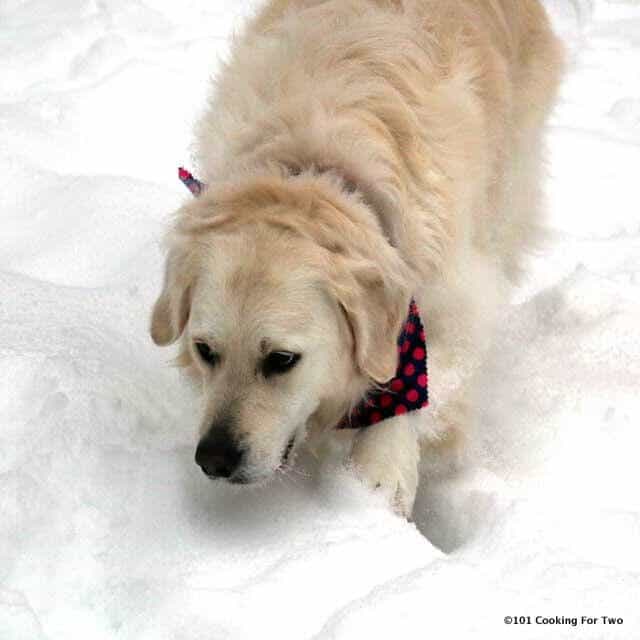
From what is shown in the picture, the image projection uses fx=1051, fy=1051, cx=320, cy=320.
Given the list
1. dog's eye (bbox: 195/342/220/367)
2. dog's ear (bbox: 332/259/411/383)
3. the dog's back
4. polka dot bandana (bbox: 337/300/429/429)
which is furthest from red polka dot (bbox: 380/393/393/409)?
dog's eye (bbox: 195/342/220/367)

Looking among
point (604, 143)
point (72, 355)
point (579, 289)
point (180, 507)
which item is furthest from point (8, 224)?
point (604, 143)

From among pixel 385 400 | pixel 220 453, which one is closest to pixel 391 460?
pixel 385 400

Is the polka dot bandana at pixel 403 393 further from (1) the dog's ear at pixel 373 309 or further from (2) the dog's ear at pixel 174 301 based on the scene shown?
(2) the dog's ear at pixel 174 301

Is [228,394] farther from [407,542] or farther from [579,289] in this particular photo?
[579,289]

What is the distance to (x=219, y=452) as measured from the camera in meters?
2.54

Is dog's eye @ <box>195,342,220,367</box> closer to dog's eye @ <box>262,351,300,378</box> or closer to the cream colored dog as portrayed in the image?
the cream colored dog

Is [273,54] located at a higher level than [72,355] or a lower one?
higher

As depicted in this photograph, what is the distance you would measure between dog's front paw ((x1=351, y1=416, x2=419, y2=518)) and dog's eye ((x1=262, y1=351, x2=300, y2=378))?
48 cm

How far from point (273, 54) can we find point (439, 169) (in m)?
0.64

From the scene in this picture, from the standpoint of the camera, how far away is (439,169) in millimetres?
2998

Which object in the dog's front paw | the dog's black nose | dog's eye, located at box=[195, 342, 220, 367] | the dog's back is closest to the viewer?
the dog's black nose

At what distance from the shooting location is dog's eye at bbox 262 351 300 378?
8.57ft

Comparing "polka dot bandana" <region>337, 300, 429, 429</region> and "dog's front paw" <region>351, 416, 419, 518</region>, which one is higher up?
"polka dot bandana" <region>337, 300, 429, 429</region>

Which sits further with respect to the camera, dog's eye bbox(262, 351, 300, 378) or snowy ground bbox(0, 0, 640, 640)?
dog's eye bbox(262, 351, 300, 378)
